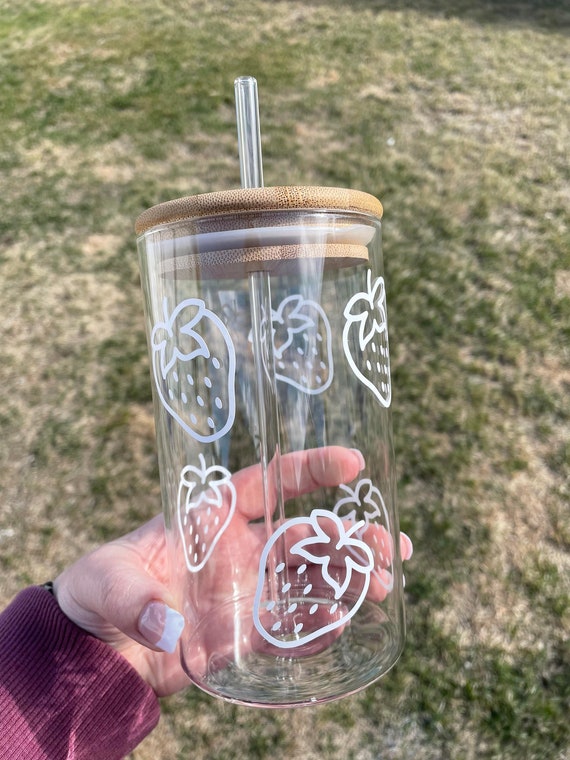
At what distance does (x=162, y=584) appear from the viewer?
77cm

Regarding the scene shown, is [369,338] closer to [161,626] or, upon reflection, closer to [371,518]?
[371,518]

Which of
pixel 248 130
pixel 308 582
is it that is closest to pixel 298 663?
pixel 308 582

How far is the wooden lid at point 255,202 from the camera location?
58 cm

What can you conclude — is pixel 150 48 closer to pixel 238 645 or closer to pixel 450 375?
pixel 450 375

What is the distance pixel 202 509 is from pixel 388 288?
116 cm

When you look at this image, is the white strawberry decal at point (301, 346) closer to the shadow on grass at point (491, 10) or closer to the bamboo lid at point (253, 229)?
the bamboo lid at point (253, 229)

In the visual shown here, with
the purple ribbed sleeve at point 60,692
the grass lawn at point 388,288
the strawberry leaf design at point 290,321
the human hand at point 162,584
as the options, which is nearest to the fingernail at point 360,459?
the human hand at point 162,584

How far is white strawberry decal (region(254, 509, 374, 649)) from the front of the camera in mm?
690

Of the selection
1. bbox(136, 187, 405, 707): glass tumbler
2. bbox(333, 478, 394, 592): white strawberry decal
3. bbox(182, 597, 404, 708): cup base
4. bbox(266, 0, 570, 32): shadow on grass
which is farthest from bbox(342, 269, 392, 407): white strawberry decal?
bbox(266, 0, 570, 32): shadow on grass

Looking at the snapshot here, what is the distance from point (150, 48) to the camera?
2.58 m

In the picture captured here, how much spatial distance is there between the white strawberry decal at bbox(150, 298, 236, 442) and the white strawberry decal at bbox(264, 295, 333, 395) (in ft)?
0.20

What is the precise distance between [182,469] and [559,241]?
157cm

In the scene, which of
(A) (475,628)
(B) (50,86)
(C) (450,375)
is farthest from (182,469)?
(B) (50,86)

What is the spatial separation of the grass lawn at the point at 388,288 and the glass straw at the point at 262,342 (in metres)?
Result: 0.76
